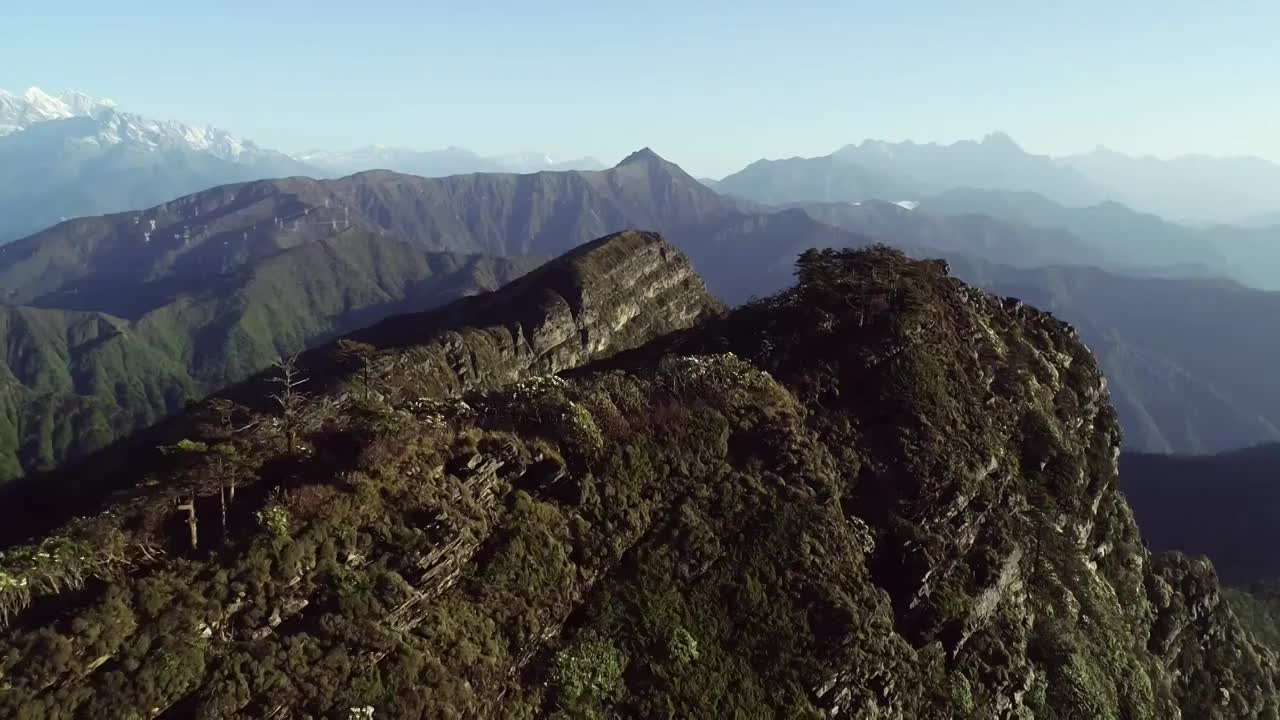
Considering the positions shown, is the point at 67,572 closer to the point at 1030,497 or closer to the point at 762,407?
the point at 762,407

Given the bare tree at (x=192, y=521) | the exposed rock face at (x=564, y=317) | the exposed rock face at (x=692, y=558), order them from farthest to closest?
the exposed rock face at (x=564, y=317), the bare tree at (x=192, y=521), the exposed rock face at (x=692, y=558)

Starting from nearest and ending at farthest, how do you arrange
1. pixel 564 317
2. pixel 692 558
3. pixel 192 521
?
pixel 192 521 < pixel 692 558 < pixel 564 317

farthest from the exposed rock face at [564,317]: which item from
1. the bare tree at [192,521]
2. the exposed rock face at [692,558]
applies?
the bare tree at [192,521]

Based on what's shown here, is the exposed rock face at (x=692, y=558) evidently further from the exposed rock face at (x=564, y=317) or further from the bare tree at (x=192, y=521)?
the exposed rock face at (x=564, y=317)

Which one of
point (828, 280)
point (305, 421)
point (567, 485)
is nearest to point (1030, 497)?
point (828, 280)

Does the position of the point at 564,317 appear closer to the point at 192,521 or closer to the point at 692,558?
the point at 692,558

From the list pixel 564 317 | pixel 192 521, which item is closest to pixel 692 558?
pixel 192 521

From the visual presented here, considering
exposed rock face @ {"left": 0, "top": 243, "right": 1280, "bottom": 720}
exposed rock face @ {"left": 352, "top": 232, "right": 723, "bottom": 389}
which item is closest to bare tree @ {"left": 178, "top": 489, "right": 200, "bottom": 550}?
exposed rock face @ {"left": 0, "top": 243, "right": 1280, "bottom": 720}

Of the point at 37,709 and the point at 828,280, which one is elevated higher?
the point at 828,280
